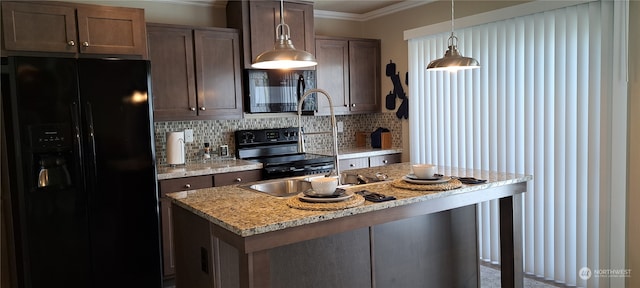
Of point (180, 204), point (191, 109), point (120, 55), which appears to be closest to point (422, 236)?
point (180, 204)

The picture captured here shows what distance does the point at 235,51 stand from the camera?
412 centimetres

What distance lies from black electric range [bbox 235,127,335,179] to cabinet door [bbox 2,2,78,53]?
66.2 inches

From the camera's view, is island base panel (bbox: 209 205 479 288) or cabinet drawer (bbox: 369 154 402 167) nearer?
island base panel (bbox: 209 205 479 288)

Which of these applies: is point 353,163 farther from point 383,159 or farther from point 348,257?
point 348,257

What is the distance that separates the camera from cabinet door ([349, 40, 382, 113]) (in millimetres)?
4922

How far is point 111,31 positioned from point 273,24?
4.77 feet

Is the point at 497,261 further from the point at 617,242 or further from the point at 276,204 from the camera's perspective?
the point at 276,204

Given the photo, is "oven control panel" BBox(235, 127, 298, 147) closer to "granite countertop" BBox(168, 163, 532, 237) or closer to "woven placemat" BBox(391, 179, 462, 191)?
"granite countertop" BBox(168, 163, 532, 237)

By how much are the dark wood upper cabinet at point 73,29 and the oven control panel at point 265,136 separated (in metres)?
1.26

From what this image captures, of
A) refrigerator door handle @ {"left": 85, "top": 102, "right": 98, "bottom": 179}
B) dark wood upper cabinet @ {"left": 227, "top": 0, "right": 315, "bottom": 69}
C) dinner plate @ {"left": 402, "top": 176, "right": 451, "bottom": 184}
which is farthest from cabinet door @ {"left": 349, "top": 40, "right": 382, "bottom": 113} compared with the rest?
refrigerator door handle @ {"left": 85, "top": 102, "right": 98, "bottom": 179}

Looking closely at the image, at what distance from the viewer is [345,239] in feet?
7.84

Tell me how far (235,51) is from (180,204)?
2.14 metres

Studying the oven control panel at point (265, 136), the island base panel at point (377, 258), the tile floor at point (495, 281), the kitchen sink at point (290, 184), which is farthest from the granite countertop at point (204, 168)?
the tile floor at point (495, 281)

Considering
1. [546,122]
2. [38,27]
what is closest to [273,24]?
[38,27]
